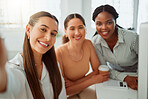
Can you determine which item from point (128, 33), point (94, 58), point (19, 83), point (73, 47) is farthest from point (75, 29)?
point (19, 83)

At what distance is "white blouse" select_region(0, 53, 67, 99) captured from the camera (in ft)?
1.21

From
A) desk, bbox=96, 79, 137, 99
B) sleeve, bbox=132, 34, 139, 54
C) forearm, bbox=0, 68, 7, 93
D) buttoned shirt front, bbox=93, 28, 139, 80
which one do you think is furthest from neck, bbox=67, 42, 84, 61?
forearm, bbox=0, 68, 7, 93

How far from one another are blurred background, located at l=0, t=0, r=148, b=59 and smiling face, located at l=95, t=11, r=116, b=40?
0.27 m

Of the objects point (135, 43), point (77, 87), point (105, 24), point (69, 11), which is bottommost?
point (77, 87)

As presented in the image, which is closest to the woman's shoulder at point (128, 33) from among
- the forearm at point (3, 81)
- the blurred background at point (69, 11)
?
the blurred background at point (69, 11)

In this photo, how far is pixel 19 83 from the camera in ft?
1.41

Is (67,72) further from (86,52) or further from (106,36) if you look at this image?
(106,36)

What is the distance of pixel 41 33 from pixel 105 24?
0.44 m

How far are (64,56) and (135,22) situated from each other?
2.32 ft

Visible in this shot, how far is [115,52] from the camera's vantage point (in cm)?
96

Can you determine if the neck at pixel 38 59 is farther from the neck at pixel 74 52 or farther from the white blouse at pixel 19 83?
the neck at pixel 74 52

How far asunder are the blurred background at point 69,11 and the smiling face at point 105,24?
275mm

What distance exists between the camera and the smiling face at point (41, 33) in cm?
59

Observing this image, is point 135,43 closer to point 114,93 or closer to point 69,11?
point 114,93
